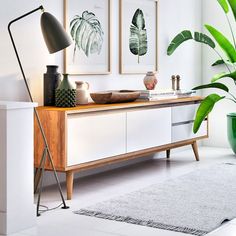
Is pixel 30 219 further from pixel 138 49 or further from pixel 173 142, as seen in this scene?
pixel 138 49

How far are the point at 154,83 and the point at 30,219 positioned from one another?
252 cm

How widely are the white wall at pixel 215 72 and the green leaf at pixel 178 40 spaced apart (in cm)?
86

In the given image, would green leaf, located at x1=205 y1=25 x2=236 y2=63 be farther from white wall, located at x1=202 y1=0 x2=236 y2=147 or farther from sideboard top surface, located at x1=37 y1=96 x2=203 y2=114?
white wall, located at x1=202 y1=0 x2=236 y2=147

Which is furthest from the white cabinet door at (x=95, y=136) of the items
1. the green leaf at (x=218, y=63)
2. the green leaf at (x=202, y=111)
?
the green leaf at (x=218, y=63)

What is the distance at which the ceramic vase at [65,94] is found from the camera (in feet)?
14.3

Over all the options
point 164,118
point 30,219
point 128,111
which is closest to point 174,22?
point 164,118

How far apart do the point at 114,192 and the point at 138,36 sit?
6.46 ft

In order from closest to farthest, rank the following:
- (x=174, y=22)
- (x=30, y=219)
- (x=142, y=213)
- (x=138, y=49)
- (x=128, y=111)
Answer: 1. (x=30, y=219)
2. (x=142, y=213)
3. (x=128, y=111)
4. (x=138, y=49)
5. (x=174, y=22)

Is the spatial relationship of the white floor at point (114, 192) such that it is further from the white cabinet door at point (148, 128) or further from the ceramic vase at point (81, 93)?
the ceramic vase at point (81, 93)

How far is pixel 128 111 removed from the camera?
491cm

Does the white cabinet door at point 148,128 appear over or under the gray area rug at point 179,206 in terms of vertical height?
over

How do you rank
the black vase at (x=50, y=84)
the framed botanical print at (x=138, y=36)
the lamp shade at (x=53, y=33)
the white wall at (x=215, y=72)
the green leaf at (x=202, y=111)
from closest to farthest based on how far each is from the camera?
the lamp shade at (x=53, y=33) → the black vase at (x=50, y=84) → the framed botanical print at (x=138, y=36) → the green leaf at (x=202, y=111) → the white wall at (x=215, y=72)

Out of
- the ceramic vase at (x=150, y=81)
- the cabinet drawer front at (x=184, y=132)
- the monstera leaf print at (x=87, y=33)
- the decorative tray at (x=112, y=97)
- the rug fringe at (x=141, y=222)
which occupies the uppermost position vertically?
the monstera leaf print at (x=87, y=33)

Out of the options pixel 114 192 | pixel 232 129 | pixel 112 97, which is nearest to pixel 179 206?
pixel 114 192
